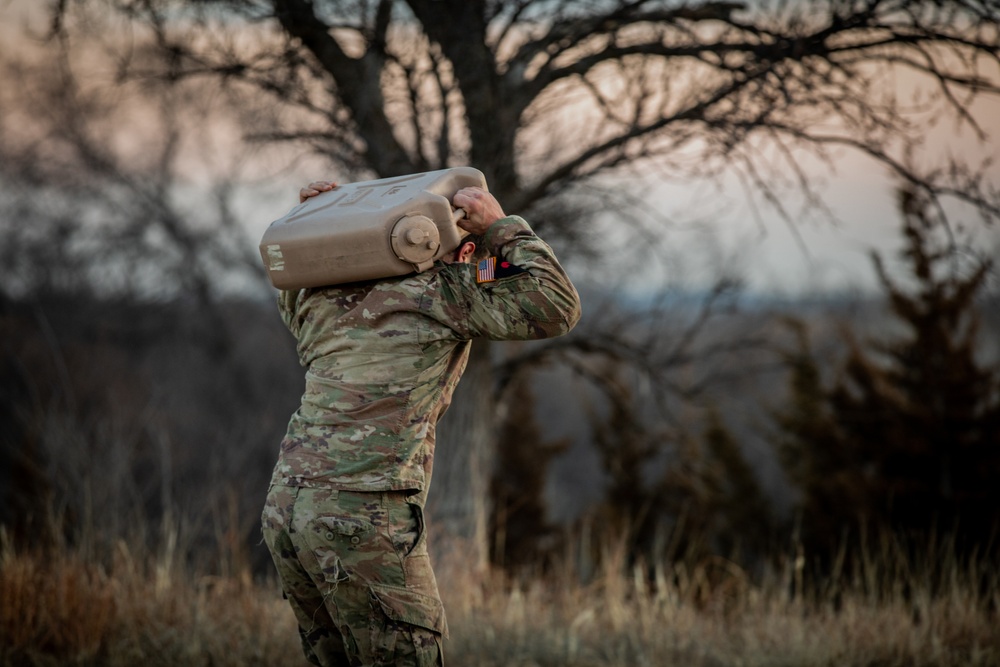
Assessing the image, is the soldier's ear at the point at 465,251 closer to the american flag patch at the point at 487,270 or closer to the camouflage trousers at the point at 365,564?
the american flag patch at the point at 487,270

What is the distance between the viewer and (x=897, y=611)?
5.14m

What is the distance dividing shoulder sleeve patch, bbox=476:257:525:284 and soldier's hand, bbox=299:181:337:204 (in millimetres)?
806

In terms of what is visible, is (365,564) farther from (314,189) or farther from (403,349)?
(314,189)

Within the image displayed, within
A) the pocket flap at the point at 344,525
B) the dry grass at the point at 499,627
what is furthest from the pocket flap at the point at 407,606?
the dry grass at the point at 499,627

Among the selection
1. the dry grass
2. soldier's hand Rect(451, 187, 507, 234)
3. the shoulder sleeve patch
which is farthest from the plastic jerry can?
the dry grass

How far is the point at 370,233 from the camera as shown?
296 centimetres

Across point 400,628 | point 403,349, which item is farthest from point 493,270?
point 400,628

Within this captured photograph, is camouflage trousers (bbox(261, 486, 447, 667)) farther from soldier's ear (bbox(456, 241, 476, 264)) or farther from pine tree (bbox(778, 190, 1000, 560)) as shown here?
pine tree (bbox(778, 190, 1000, 560))

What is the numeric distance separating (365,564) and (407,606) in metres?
0.19

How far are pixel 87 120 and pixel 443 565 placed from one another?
21.4 m

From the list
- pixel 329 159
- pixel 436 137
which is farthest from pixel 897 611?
pixel 329 159

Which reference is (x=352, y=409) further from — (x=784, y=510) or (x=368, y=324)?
(x=784, y=510)

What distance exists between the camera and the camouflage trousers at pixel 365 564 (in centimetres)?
284

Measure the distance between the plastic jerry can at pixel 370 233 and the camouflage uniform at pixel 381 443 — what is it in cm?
10
